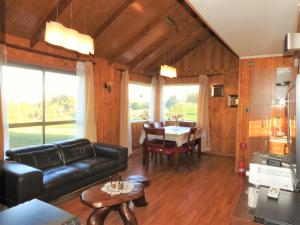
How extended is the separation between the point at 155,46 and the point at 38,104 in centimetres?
319

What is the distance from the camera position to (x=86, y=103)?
14.6ft

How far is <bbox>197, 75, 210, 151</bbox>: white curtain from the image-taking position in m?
6.17

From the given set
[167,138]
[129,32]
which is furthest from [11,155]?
[129,32]

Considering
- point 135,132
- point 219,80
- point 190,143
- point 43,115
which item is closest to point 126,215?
point 43,115

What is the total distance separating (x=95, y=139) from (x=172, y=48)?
3.31m

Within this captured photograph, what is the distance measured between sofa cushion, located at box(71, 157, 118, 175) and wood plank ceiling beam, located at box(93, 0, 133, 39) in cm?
243

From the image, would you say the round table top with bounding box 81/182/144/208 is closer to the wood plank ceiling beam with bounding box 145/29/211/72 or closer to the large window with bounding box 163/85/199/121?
the wood plank ceiling beam with bounding box 145/29/211/72

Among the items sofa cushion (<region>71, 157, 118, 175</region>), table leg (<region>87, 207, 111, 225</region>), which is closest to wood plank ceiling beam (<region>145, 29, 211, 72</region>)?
Answer: sofa cushion (<region>71, 157, 118, 175</region>)

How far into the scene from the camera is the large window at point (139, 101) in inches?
250

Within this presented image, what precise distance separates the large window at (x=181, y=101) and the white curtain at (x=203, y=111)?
17.2 inches

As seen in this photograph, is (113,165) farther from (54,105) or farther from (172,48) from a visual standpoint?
(172,48)

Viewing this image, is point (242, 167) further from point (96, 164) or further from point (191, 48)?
point (191, 48)

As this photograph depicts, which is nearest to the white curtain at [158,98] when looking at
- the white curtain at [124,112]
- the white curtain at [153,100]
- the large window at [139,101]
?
the white curtain at [153,100]

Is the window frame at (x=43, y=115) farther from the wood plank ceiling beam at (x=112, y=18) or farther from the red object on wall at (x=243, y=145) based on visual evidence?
the red object on wall at (x=243, y=145)
